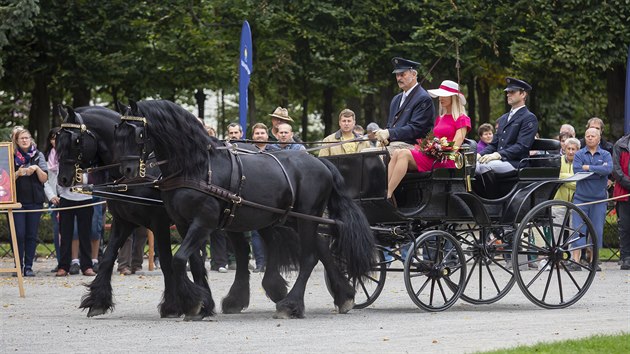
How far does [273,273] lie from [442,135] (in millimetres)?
2334

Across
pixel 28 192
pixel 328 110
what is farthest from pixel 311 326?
pixel 328 110

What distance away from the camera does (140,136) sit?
41.5ft

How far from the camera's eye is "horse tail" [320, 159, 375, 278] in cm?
1360

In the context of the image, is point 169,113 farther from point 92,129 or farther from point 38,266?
point 38,266

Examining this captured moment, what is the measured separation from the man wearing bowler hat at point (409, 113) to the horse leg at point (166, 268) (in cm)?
241

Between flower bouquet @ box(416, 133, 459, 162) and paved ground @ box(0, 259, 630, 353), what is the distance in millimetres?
1600

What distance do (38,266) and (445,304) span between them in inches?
402

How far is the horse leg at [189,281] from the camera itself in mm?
12586

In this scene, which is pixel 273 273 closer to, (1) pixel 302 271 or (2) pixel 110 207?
(1) pixel 302 271

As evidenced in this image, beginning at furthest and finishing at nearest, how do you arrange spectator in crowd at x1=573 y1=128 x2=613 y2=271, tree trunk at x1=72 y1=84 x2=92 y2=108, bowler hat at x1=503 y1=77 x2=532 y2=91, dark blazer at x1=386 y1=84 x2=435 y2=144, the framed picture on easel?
1. tree trunk at x1=72 y1=84 x2=92 y2=108
2. spectator in crowd at x1=573 y1=128 x2=613 y2=271
3. the framed picture on easel
4. bowler hat at x1=503 y1=77 x2=532 y2=91
5. dark blazer at x1=386 y1=84 x2=435 y2=144

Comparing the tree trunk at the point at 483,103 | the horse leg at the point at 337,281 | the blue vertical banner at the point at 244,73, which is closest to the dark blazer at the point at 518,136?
the horse leg at the point at 337,281

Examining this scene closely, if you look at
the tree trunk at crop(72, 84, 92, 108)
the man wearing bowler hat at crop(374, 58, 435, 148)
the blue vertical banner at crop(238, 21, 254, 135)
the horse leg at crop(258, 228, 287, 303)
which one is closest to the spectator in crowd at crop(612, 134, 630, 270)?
the blue vertical banner at crop(238, 21, 254, 135)

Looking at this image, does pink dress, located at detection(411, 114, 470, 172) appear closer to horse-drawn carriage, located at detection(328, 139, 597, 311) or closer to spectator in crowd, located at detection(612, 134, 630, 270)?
horse-drawn carriage, located at detection(328, 139, 597, 311)

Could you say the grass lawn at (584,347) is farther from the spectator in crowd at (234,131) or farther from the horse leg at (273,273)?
the spectator in crowd at (234,131)
